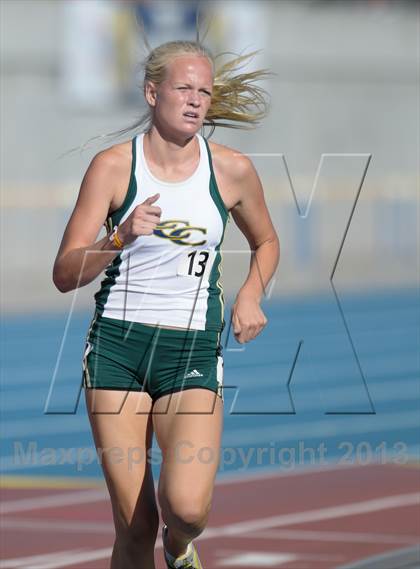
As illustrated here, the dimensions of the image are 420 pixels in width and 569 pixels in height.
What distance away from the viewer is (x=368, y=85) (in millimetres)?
27875

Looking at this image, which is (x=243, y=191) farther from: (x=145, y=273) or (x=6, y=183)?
(x=6, y=183)

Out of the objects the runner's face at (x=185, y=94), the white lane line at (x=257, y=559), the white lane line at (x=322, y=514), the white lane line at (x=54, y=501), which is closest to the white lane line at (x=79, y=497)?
the white lane line at (x=54, y=501)

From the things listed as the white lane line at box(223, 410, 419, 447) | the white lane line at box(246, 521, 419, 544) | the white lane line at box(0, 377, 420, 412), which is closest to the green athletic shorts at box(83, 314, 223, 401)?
the white lane line at box(246, 521, 419, 544)

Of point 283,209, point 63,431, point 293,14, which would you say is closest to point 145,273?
point 63,431

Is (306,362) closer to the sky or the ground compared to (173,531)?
closer to the ground

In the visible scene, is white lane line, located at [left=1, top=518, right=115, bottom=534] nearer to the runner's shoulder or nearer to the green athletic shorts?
the green athletic shorts

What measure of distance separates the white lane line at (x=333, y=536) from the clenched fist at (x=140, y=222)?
111 inches

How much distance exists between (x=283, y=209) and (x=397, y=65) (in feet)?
19.0

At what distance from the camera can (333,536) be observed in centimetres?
673

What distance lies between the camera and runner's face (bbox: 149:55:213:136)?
4.59m

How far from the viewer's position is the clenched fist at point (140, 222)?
4.27m

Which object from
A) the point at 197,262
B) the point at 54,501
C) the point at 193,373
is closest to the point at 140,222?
the point at 197,262

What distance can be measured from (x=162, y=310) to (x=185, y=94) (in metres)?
0.75

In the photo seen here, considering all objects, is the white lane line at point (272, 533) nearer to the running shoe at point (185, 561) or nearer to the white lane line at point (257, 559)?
the white lane line at point (257, 559)
